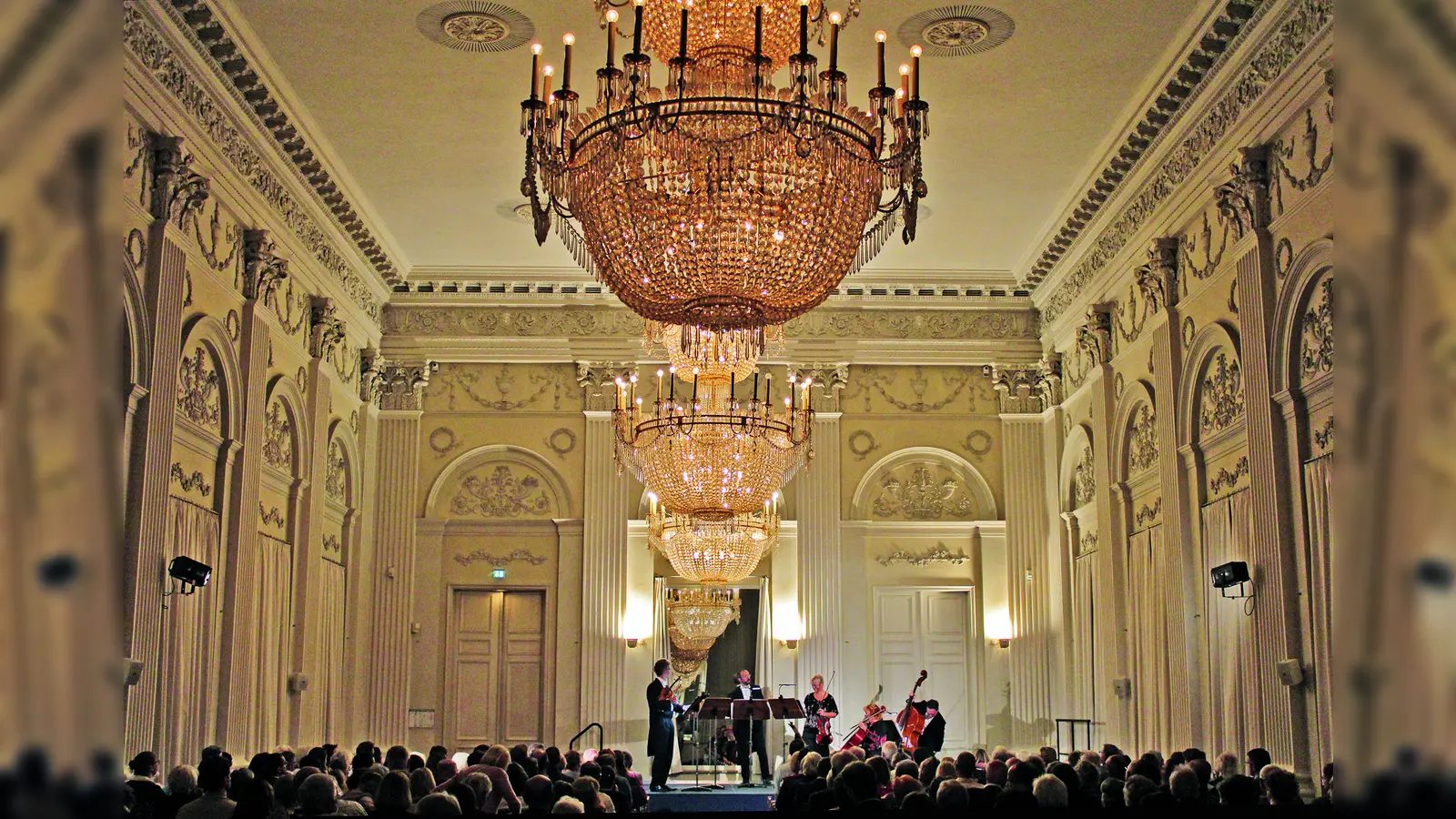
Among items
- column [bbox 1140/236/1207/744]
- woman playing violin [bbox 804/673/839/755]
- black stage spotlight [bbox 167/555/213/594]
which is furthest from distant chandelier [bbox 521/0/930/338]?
woman playing violin [bbox 804/673/839/755]

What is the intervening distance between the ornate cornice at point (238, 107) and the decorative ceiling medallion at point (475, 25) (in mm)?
1308

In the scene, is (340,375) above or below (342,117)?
below

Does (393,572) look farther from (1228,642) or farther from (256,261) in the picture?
(1228,642)

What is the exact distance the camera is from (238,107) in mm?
9164

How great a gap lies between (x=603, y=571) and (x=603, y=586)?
0.53ft

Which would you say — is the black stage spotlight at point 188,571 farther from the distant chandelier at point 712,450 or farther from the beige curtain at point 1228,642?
the beige curtain at point 1228,642

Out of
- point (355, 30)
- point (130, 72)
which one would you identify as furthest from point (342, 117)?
point (130, 72)

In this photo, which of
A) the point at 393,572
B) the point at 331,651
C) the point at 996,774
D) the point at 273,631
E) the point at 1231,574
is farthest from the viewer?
the point at 393,572

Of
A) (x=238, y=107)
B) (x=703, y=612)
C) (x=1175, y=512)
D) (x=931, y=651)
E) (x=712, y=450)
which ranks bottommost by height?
(x=931, y=651)

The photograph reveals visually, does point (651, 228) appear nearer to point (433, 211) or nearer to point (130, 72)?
point (130, 72)

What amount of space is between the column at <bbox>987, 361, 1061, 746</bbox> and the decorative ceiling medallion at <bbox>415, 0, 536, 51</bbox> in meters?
7.13

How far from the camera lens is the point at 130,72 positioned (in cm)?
769

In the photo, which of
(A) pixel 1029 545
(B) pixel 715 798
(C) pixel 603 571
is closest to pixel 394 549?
(C) pixel 603 571
